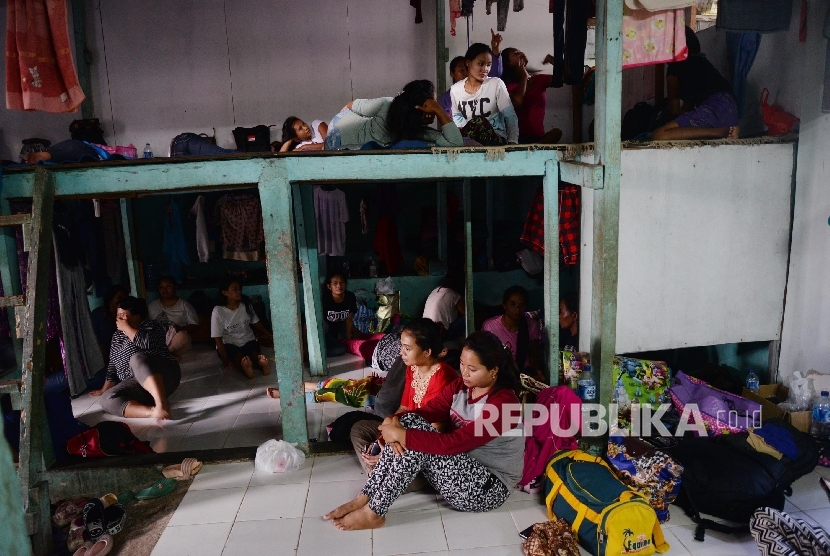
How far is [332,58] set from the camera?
7.47m

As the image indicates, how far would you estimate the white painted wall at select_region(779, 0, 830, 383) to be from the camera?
4434 mm

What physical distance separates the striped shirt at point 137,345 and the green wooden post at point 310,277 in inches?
55.8

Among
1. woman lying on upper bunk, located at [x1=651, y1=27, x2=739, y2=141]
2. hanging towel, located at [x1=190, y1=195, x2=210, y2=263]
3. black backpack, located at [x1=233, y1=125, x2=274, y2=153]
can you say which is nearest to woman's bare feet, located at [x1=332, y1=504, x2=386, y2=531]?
woman lying on upper bunk, located at [x1=651, y1=27, x2=739, y2=141]

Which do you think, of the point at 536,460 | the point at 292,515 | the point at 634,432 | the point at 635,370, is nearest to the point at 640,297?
the point at 635,370

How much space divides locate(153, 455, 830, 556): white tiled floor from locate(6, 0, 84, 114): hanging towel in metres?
2.89

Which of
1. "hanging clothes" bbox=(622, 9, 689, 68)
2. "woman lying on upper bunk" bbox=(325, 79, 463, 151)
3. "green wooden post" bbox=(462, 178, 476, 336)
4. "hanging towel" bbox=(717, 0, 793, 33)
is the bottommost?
"green wooden post" bbox=(462, 178, 476, 336)

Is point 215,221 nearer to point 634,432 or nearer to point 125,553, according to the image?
point 125,553

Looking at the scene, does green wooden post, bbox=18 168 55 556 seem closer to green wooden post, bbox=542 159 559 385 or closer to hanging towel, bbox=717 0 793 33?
green wooden post, bbox=542 159 559 385

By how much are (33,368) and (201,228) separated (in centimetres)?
473

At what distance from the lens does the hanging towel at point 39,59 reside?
4328 mm

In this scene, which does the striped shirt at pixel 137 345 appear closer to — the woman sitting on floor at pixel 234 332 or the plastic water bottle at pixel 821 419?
the woman sitting on floor at pixel 234 332

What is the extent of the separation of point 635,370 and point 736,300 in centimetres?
91

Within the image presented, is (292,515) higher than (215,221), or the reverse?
(215,221)

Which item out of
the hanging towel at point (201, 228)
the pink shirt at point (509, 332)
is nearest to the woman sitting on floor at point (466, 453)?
the pink shirt at point (509, 332)
